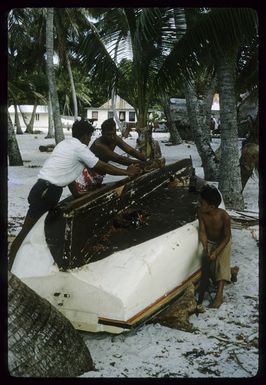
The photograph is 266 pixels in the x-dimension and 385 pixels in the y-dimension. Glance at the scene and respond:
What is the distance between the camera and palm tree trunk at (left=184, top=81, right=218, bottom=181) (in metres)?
10.1

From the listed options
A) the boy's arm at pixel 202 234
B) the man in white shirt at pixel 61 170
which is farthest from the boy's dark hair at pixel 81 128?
the boy's arm at pixel 202 234

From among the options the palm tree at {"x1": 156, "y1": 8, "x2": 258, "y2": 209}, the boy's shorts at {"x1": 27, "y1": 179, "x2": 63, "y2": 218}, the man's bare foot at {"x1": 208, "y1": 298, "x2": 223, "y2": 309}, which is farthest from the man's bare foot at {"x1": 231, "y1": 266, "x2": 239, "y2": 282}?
the palm tree at {"x1": 156, "y1": 8, "x2": 258, "y2": 209}

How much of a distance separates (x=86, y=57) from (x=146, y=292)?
5592mm

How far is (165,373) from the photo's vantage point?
3143 millimetres

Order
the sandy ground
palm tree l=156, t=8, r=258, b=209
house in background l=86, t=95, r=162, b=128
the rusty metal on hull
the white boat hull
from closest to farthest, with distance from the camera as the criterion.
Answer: the sandy ground
the white boat hull
the rusty metal on hull
palm tree l=156, t=8, r=258, b=209
house in background l=86, t=95, r=162, b=128

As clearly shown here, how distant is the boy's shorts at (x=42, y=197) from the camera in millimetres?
4367

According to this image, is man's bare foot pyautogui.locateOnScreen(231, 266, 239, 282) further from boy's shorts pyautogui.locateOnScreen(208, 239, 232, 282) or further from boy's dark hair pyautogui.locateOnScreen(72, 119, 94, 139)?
boy's dark hair pyautogui.locateOnScreen(72, 119, 94, 139)

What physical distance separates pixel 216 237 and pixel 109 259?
1250 mm

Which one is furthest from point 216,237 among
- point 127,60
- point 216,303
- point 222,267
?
point 127,60

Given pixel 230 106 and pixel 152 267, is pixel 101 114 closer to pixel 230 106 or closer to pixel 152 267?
pixel 230 106

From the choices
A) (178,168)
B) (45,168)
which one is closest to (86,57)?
(178,168)

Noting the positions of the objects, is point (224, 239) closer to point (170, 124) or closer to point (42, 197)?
point (42, 197)

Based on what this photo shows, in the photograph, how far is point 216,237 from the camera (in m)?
4.46

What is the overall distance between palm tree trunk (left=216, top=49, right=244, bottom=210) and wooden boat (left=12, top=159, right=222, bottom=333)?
299 centimetres
